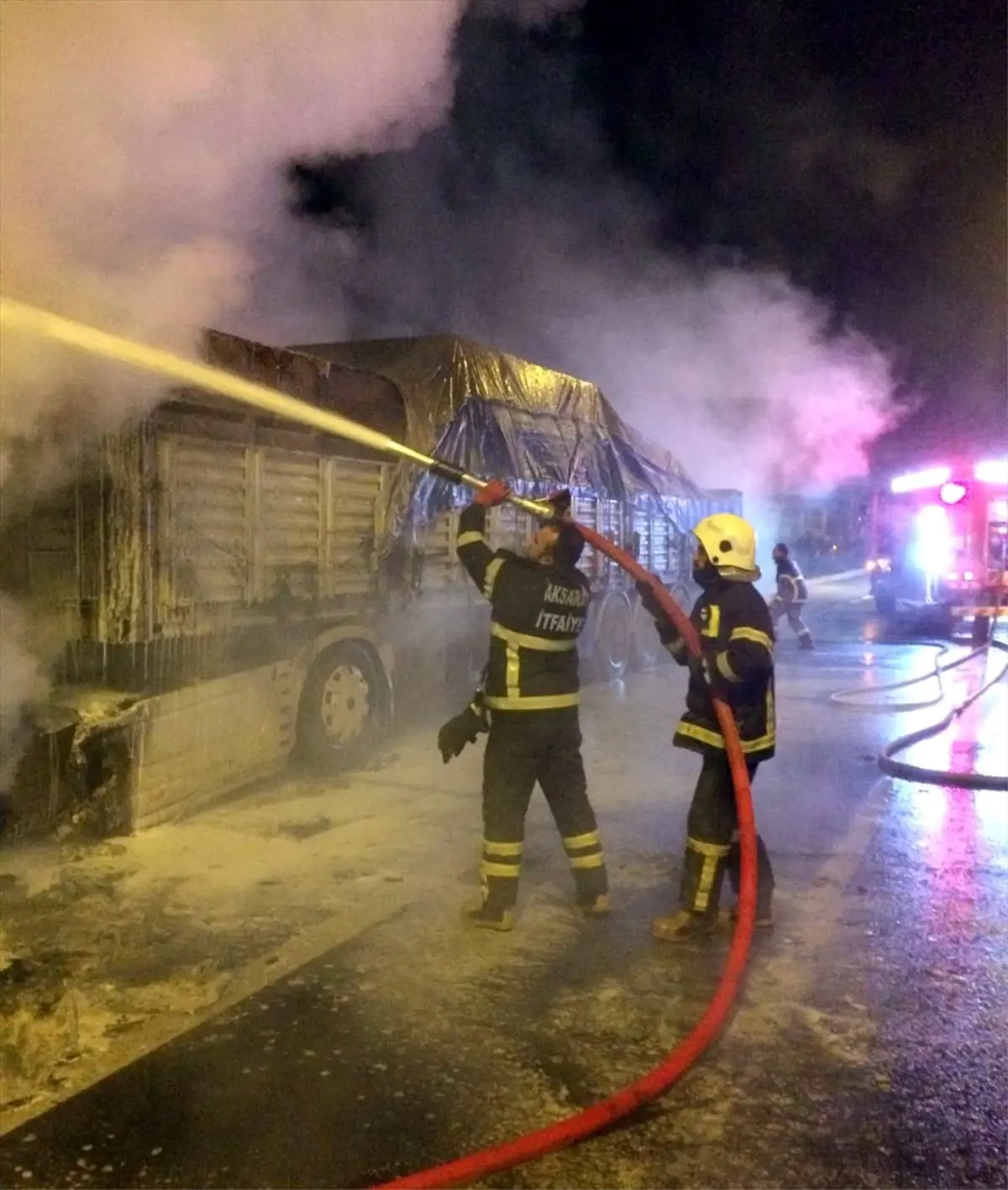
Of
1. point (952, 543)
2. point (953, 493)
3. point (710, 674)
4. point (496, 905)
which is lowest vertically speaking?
point (496, 905)

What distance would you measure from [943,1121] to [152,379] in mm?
4528

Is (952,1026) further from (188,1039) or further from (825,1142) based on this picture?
(188,1039)

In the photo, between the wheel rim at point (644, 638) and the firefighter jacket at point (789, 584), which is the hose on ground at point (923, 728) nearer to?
the firefighter jacket at point (789, 584)

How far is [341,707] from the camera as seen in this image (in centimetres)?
725

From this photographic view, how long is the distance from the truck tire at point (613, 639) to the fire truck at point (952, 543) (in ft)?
17.4

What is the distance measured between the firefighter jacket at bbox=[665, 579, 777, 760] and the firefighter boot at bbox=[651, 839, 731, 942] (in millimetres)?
404

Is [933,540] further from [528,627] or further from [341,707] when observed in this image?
[528,627]

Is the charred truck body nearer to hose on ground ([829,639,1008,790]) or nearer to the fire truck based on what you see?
hose on ground ([829,639,1008,790])

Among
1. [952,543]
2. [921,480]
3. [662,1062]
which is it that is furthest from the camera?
[921,480]

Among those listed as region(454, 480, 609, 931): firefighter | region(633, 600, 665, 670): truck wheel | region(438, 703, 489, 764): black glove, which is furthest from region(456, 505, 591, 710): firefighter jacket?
region(633, 600, 665, 670): truck wheel

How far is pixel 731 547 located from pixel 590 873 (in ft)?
4.88

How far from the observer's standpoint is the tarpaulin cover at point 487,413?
8.57 m

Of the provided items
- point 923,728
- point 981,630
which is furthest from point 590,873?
point 981,630

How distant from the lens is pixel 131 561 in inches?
220
